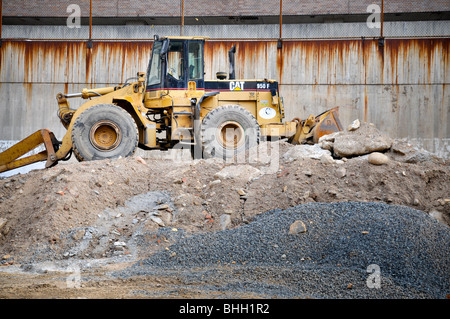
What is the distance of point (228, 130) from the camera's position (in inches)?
445

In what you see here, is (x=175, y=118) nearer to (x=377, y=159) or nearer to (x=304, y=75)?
(x=377, y=159)

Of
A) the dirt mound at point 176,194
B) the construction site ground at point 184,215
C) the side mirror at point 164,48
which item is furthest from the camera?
the side mirror at point 164,48

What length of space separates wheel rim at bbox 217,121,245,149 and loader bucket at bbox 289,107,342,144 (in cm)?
148

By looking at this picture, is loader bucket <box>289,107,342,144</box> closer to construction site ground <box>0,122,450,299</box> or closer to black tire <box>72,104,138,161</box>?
construction site ground <box>0,122,450,299</box>

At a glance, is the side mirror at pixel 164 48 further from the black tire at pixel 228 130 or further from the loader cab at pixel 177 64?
the black tire at pixel 228 130

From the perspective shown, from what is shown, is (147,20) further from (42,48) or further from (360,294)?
(360,294)

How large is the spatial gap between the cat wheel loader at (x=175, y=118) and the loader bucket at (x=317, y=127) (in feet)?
0.07

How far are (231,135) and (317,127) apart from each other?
187 cm

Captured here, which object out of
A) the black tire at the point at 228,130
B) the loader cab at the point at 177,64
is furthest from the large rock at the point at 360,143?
the loader cab at the point at 177,64

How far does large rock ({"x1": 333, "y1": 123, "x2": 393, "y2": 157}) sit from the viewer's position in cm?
1028

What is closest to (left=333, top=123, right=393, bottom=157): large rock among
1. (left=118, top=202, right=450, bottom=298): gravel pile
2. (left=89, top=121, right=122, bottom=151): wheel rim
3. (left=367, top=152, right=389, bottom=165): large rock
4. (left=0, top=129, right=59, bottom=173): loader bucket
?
(left=367, top=152, right=389, bottom=165): large rock

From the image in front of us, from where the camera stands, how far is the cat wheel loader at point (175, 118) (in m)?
10.9

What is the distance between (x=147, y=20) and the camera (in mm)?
18703

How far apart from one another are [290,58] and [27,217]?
8.91 meters
